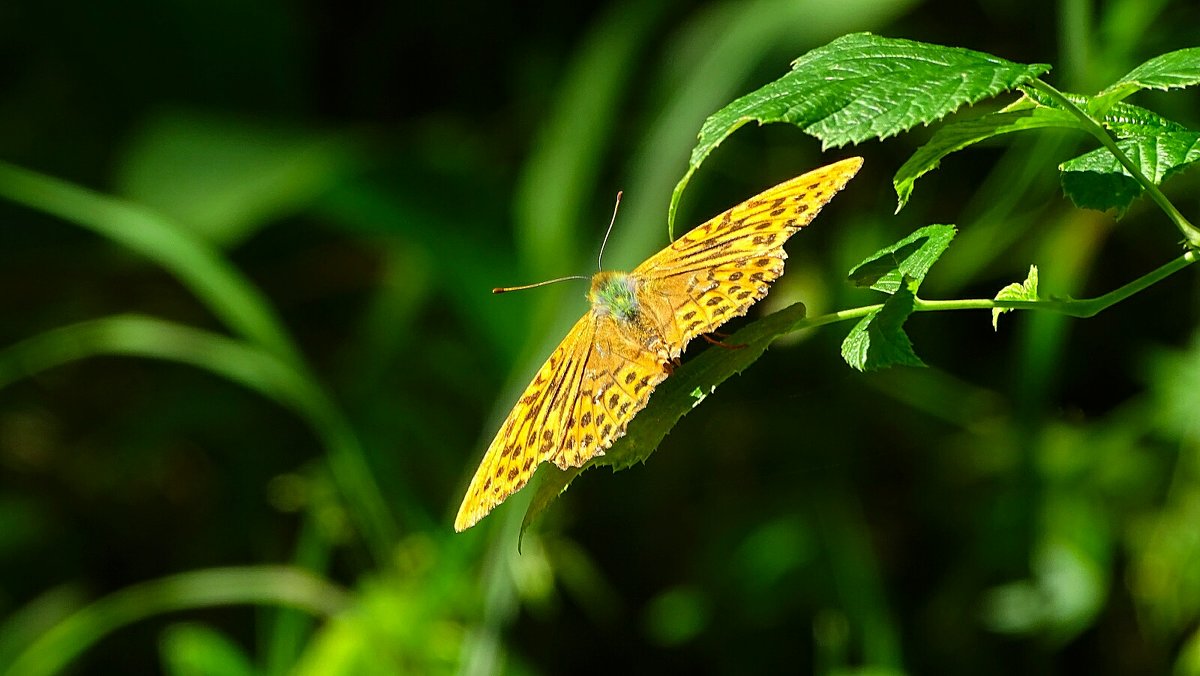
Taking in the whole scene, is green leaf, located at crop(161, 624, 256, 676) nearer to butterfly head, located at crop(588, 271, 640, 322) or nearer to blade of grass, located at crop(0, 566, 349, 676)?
blade of grass, located at crop(0, 566, 349, 676)

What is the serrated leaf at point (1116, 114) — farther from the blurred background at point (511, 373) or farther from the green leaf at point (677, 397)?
the blurred background at point (511, 373)

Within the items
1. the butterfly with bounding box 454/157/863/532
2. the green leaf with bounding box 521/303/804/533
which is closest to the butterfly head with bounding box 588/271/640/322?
the butterfly with bounding box 454/157/863/532

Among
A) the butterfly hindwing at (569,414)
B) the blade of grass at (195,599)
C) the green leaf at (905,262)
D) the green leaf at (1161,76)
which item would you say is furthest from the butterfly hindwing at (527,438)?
the blade of grass at (195,599)

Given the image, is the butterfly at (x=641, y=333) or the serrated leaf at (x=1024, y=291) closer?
the serrated leaf at (x=1024, y=291)

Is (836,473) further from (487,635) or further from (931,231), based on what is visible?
(931,231)

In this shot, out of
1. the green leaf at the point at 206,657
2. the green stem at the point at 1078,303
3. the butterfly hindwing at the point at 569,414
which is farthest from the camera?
the green leaf at the point at 206,657

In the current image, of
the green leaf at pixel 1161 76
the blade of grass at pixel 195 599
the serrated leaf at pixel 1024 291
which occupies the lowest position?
the serrated leaf at pixel 1024 291

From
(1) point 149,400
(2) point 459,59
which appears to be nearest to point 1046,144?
(2) point 459,59

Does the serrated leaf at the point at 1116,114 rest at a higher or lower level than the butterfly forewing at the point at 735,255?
lower
